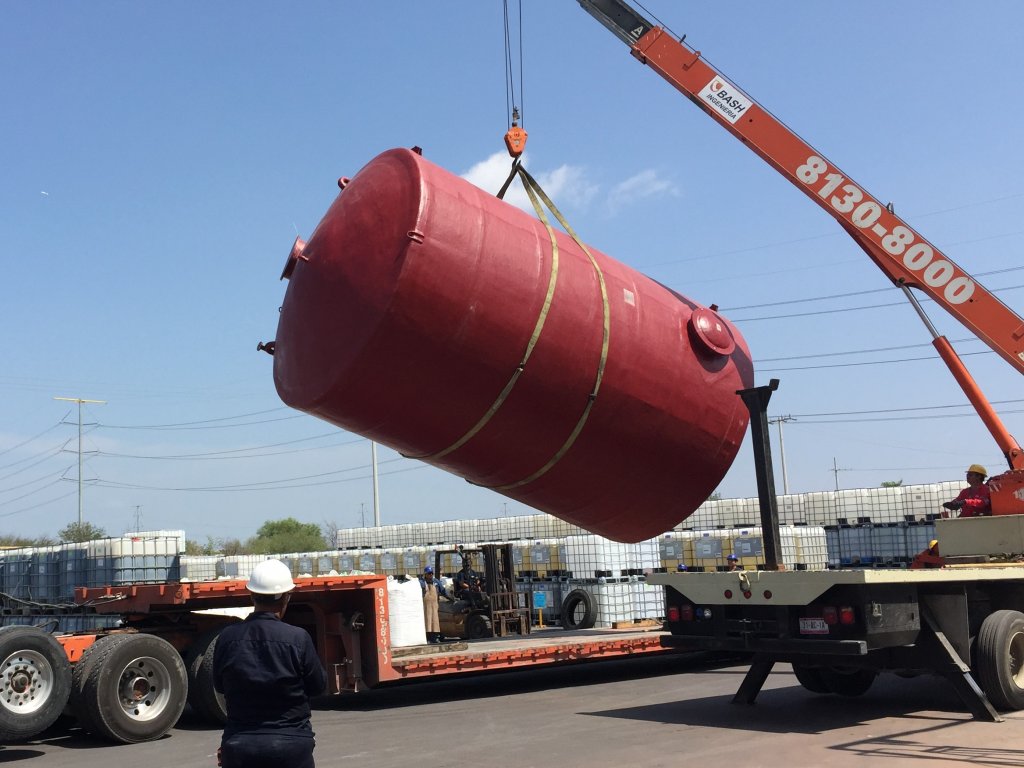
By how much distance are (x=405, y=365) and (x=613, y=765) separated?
3667mm

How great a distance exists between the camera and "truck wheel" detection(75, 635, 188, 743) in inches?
387

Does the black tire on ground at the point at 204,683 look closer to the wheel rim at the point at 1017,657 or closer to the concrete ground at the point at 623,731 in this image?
the concrete ground at the point at 623,731

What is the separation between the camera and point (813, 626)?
28.5 ft

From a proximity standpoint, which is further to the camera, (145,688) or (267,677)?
(145,688)

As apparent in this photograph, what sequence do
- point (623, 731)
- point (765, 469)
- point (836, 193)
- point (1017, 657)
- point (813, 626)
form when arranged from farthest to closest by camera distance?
point (836, 193), point (765, 469), point (1017, 657), point (623, 731), point (813, 626)

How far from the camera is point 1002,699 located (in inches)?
354

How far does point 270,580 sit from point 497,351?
490 cm

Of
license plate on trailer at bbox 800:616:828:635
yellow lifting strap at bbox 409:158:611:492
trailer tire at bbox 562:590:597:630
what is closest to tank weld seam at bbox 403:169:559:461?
yellow lifting strap at bbox 409:158:611:492

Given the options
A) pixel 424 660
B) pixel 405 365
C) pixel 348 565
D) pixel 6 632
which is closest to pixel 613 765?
pixel 405 365

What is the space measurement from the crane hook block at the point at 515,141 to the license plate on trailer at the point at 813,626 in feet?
17.8

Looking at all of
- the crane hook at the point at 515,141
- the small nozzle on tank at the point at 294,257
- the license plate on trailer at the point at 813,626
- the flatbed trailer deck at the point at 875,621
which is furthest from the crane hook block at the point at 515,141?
the license plate on trailer at the point at 813,626

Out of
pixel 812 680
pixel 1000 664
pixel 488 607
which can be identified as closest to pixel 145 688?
pixel 488 607

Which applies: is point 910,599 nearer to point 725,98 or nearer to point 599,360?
point 599,360

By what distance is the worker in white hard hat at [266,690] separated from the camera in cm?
428
